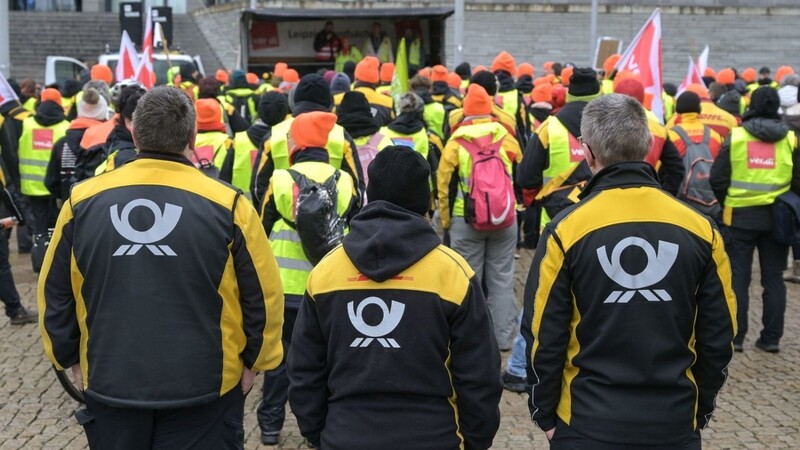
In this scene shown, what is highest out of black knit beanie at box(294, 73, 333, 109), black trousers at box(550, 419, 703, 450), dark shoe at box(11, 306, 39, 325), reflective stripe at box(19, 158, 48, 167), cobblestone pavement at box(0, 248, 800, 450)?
black knit beanie at box(294, 73, 333, 109)

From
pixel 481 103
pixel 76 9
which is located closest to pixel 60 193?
pixel 481 103

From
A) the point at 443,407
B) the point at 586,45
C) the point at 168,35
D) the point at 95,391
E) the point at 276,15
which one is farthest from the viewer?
the point at 586,45

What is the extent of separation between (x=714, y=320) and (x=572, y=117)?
354cm

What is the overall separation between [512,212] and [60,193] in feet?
12.3

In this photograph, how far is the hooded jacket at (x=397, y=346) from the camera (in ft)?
11.6

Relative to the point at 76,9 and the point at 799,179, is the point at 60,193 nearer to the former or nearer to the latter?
the point at 799,179

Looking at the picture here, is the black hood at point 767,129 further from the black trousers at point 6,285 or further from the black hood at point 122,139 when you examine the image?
the black trousers at point 6,285

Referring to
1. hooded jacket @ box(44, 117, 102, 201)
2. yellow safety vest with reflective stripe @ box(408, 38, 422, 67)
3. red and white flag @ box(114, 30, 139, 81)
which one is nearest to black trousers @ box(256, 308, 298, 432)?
hooded jacket @ box(44, 117, 102, 201)

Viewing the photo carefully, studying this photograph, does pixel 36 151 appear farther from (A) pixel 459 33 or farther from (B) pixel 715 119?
(A) pixel 459 33

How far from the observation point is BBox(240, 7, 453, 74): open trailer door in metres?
21.9

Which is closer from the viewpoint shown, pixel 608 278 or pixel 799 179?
pixel 608 278

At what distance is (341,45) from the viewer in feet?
75.0

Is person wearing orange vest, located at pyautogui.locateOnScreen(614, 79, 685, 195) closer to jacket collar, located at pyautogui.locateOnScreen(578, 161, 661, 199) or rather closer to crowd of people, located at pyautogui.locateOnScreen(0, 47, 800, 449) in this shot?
crowd of people, located at pyautogui.locateOnScreen(0, 47, 800, 449)

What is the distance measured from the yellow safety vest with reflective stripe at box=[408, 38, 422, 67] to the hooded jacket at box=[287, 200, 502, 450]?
61.7 feet
